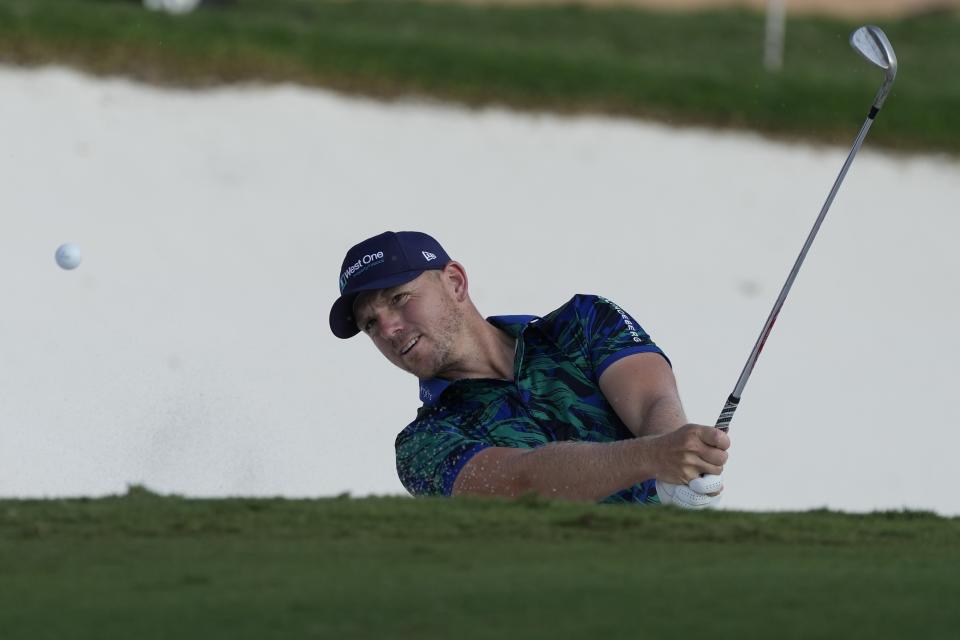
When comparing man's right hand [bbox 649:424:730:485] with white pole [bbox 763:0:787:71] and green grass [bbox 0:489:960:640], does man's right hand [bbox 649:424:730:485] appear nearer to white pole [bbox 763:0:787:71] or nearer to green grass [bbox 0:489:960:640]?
green grass [bbox 0:489:960:640]

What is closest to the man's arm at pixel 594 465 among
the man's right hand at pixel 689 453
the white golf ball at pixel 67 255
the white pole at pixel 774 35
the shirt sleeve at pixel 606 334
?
the man's right hand at pixel 689 453

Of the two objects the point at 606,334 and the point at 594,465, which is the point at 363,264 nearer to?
the point at 606,334

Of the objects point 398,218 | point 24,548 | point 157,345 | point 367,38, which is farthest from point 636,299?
point 24,548

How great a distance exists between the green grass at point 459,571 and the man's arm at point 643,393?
2.10 ft

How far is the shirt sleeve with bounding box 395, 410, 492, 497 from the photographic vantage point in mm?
3473

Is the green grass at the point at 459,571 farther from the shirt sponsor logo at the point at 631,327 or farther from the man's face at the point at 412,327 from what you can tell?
the man's face at the point at 412,327

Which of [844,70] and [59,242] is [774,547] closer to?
[59,242]

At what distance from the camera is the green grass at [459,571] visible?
6.33ft

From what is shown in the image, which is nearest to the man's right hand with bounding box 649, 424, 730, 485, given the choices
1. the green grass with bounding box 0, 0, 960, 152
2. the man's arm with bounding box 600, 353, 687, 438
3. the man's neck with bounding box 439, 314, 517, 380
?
the man's arm with bounding box 600, 353, 687, 438

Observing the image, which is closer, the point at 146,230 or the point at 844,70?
the point at 146,230

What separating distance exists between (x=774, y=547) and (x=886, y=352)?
561cm

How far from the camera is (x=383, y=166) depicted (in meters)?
7.80

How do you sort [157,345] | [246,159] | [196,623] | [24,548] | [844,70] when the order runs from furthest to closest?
[844,70]
[246,159]
[157,345]
[24,548]
[196,623]

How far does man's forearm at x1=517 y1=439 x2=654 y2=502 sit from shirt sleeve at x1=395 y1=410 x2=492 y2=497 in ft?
0.58
